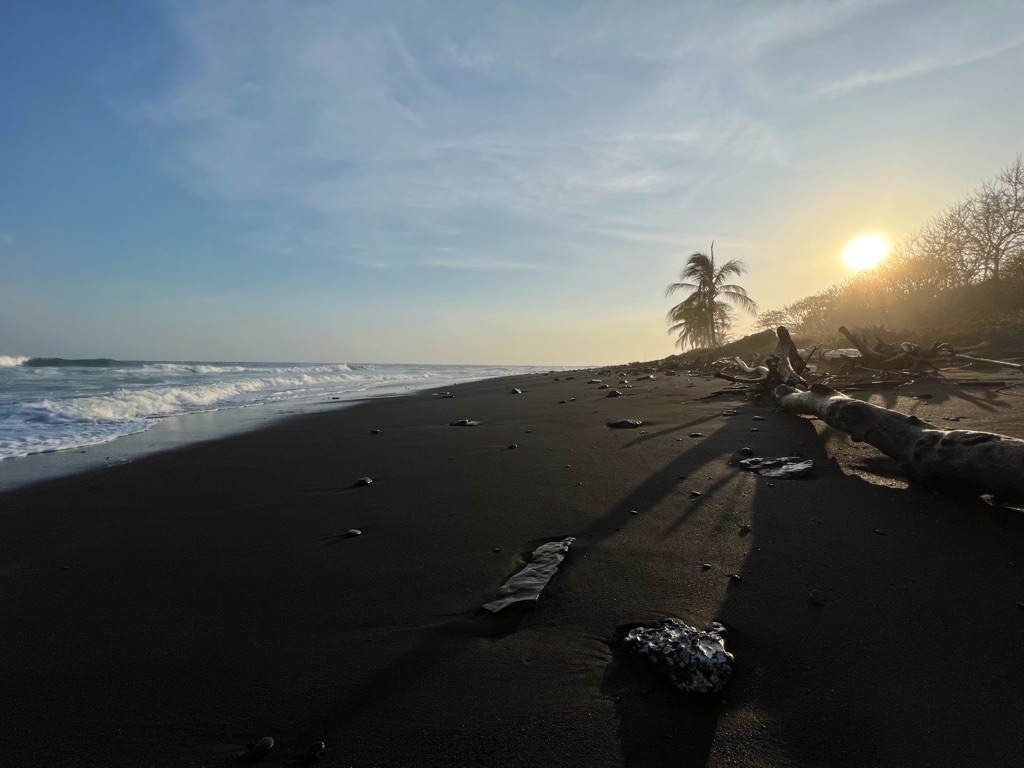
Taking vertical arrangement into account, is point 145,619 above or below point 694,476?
below

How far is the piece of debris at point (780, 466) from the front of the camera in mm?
3570

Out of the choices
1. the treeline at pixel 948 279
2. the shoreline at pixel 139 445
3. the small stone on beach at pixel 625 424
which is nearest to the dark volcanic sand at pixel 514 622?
the shoreline at pixel 139 445

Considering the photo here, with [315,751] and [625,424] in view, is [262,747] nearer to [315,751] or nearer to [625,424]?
[315,751]

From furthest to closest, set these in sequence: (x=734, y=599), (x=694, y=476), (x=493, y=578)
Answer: (x=694, y=476)
(x=493, y=578)
(x=734, y=599)

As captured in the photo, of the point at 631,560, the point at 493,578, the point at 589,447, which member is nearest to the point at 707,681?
the point at 631,560

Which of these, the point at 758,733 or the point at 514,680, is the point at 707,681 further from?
the point at 514,680

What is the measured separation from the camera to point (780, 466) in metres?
3.75

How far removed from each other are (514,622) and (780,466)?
9.04 feet

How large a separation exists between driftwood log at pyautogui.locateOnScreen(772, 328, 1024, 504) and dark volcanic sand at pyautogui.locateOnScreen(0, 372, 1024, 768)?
139mm

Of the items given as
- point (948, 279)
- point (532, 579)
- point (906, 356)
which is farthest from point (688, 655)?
point (948, 279)

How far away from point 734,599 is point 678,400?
270 inches

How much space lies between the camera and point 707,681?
4.89 feet

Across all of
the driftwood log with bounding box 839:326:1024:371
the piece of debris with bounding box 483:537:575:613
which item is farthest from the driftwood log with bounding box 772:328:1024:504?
the driftwood log with bounding box 839:326:1024:371

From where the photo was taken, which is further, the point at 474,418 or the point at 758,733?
the point at 474,418
